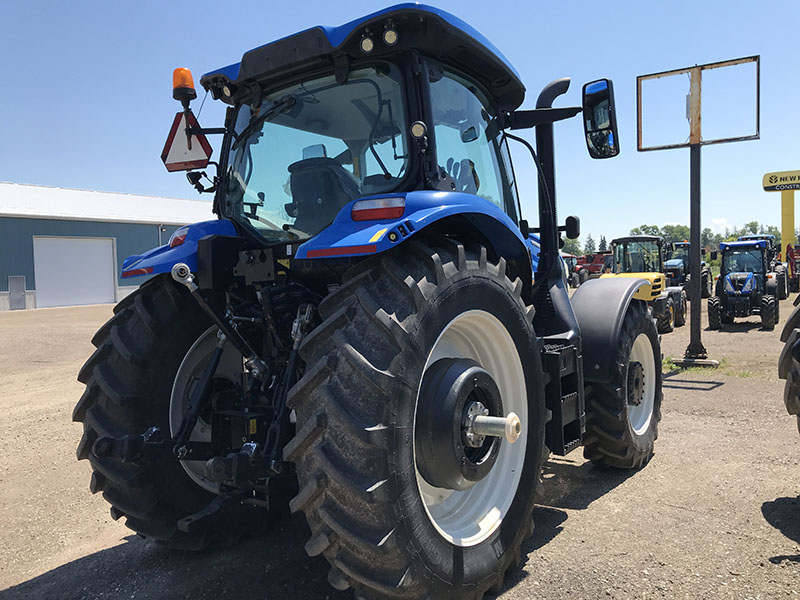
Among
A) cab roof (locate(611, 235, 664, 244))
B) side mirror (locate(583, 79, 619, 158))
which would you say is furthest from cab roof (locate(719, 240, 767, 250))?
side mirror (locate(583, 79, 619, 158))

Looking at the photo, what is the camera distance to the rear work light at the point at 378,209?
2.55m

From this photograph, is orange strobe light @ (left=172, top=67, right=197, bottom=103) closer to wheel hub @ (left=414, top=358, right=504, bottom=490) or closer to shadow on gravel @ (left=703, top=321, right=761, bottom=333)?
wheel hub @ (left=414, top=358, right=504, bottom=490)

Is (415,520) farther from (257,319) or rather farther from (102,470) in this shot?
(102,470)

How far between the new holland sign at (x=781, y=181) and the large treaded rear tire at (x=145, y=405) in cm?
3656

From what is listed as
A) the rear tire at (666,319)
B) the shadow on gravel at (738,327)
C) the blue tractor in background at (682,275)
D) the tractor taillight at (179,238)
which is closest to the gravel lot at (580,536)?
the tractor taillight at (179,238)

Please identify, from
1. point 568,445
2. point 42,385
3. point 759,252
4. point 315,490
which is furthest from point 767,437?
point 759,252

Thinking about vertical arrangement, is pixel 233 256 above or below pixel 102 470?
above

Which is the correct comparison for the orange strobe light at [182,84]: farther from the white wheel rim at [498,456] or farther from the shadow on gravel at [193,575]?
the shadow on gravel at [193,575]

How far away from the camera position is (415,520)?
7.75 feet

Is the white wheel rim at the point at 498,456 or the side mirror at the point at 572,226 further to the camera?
the side mirror at the point at 572,226

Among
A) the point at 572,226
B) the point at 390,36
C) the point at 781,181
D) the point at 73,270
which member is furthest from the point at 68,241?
the point at 781,181

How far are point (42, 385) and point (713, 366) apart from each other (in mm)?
10050

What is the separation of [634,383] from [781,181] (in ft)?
112

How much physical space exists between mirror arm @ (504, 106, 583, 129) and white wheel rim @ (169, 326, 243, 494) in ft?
7.76
